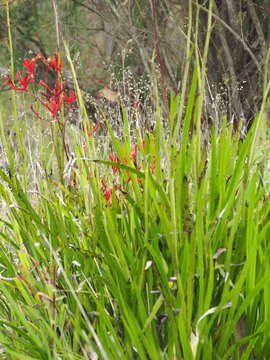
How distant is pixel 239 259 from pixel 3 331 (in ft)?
1.89

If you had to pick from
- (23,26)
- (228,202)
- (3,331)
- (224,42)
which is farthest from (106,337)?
(23,26)

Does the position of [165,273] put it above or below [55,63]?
below

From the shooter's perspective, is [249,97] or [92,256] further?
[249,97]

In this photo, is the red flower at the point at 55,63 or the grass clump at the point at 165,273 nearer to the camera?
the grass clump at the point at 165,273

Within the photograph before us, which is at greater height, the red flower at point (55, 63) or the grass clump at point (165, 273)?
the red flower at point (55, 63)

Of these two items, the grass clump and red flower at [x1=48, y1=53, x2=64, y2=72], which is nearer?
the grass clump

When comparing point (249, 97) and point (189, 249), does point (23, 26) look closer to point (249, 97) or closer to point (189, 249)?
point (249, 97)

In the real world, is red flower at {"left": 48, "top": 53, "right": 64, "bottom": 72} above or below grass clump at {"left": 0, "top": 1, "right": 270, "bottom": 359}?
above

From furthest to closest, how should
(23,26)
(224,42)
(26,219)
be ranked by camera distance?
1. (23,26)
2. (224,42)
3. (26,219)

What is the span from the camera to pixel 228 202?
3.92 ft

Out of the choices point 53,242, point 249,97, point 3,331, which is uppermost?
point 53,242

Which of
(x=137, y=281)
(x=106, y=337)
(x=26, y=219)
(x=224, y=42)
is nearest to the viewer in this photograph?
(x=106, y=337)

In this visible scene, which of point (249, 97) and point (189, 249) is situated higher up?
point (189, 249)

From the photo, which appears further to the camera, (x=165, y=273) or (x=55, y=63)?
(x=55, y=63)
